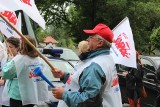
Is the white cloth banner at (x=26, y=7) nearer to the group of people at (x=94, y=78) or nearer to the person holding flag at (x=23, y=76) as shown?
the person holding flag at (x=23, y=76)

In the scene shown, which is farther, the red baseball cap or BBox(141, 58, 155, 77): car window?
BBox(141, 58, 155, 77): car window

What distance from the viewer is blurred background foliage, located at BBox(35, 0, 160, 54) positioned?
2803 cm

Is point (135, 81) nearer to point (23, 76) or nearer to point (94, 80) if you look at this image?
point (23, 76)

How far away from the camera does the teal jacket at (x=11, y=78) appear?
4930 mm

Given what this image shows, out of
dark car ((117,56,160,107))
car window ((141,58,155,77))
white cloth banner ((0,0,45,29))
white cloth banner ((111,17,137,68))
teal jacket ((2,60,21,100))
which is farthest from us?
car window ((141,58,155,77))

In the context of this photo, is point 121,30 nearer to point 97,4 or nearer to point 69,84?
point 69,84

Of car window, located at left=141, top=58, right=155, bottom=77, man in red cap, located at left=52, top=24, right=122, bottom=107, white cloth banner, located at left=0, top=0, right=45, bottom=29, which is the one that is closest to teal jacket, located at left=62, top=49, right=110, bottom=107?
man in red cap, located at left=52, top=24, right=122, bottom=107

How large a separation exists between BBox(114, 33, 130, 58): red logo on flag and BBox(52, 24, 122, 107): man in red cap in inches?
146

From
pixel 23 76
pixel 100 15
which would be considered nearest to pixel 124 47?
pixel 23 76

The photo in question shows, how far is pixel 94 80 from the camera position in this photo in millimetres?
3303

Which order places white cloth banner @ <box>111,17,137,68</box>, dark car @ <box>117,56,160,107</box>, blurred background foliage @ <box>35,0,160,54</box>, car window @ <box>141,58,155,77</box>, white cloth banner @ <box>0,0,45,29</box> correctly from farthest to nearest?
1. blurred background foliage @ <box>35,0,160,54</box>
2. car window @ <box>141,58,155,77</box>
3. dark car @ <box>117,56,160,107</box>
4. white cloth banner @ <box>111,17,137,68</box>
5. white cloth banner @ <box>0,0,45,29</box>

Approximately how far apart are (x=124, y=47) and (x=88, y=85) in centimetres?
426

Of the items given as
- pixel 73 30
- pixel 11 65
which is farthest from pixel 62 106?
pixel 73 30

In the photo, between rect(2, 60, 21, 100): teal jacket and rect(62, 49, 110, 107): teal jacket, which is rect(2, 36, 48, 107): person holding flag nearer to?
rect(2, 60, 21, 100): teal jacket
